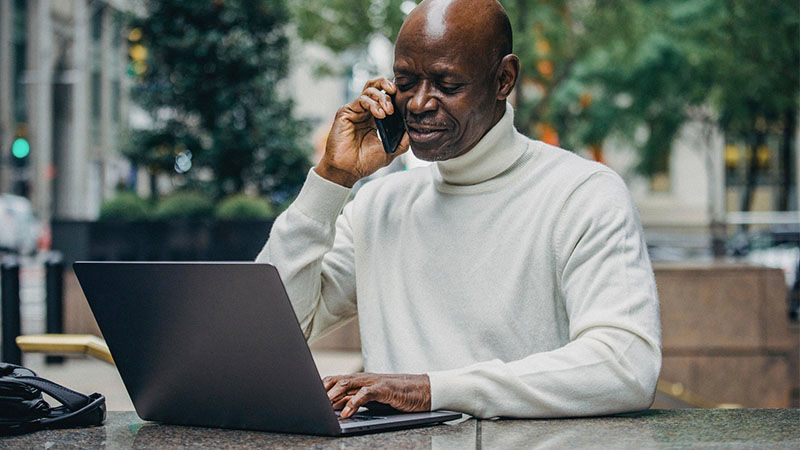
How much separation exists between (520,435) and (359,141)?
99 centimetres

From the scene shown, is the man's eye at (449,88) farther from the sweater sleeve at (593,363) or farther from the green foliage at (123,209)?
the green foliage at (123,209)

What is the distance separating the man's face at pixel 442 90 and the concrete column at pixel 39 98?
113 feet

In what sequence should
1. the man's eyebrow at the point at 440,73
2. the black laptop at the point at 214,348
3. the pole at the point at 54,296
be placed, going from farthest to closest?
the pole at the point at 54,296 < the man's eyebrow at the point at 440,73 < the black laptop at the point at 214,348

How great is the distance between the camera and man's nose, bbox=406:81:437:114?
2.49 m

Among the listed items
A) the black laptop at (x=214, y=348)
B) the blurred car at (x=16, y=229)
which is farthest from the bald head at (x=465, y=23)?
the blurred car at (x=16, y=229)

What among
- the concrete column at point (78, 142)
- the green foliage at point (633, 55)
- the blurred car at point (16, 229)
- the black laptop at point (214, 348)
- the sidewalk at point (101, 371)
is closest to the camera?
the black laptop at point (214, 348)

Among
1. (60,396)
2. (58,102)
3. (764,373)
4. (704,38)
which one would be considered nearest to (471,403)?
(60,396)

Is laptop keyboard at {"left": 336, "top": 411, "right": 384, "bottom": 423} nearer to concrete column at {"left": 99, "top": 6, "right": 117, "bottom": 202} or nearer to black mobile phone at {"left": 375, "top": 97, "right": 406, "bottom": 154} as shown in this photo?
black mobile phone at {"left": 375, "top": 97, "right": 406, "bottom": 154}

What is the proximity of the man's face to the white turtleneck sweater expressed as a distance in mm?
85

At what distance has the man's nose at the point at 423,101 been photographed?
2.49m

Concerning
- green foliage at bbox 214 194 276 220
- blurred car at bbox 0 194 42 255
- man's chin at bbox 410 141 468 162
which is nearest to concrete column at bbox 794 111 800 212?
blurred car at bbox 0 194 42 255

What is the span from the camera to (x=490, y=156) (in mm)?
2641

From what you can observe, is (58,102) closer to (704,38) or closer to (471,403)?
(704,38)

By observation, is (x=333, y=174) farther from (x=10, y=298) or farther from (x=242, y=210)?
(x=242, y=210)
